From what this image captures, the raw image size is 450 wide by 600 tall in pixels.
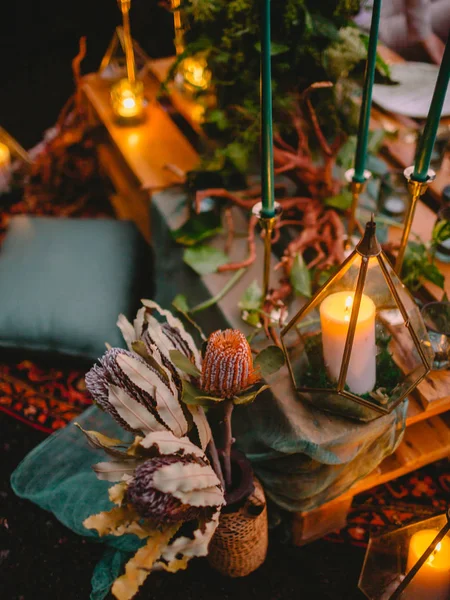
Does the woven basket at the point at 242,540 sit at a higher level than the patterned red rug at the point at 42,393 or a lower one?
higher

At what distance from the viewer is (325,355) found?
3.14ft

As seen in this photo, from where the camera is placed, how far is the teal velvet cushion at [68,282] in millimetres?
1455

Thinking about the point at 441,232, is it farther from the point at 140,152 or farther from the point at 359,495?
the point at 140,152

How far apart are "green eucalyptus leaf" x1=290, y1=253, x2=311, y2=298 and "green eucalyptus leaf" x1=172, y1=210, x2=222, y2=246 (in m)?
0.29

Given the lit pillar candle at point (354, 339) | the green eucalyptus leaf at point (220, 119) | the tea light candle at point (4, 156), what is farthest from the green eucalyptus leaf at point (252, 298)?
the tea light candle at point (4, 156)

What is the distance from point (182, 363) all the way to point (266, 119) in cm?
36

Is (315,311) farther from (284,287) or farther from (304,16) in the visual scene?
(304,16)

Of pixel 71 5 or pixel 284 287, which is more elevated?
pixel 71 5

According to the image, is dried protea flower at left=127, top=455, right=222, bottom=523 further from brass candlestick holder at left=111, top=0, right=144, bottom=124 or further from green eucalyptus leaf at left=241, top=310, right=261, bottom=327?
brass candlestick holder at left=111, top=0, right=144, bottom=124

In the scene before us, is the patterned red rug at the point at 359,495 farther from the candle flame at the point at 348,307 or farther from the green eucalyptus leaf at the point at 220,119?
the green eucalyptus leaf at the point at 220,119

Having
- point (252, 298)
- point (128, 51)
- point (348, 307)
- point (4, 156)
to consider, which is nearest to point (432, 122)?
point (348, 307)

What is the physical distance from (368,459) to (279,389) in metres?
0.22

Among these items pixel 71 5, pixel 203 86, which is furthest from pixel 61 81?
pixel 203 86

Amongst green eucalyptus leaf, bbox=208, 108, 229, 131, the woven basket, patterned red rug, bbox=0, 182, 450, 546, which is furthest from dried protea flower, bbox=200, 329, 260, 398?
green eucalyptus leaf, bbox=208, 108, 229, 131
